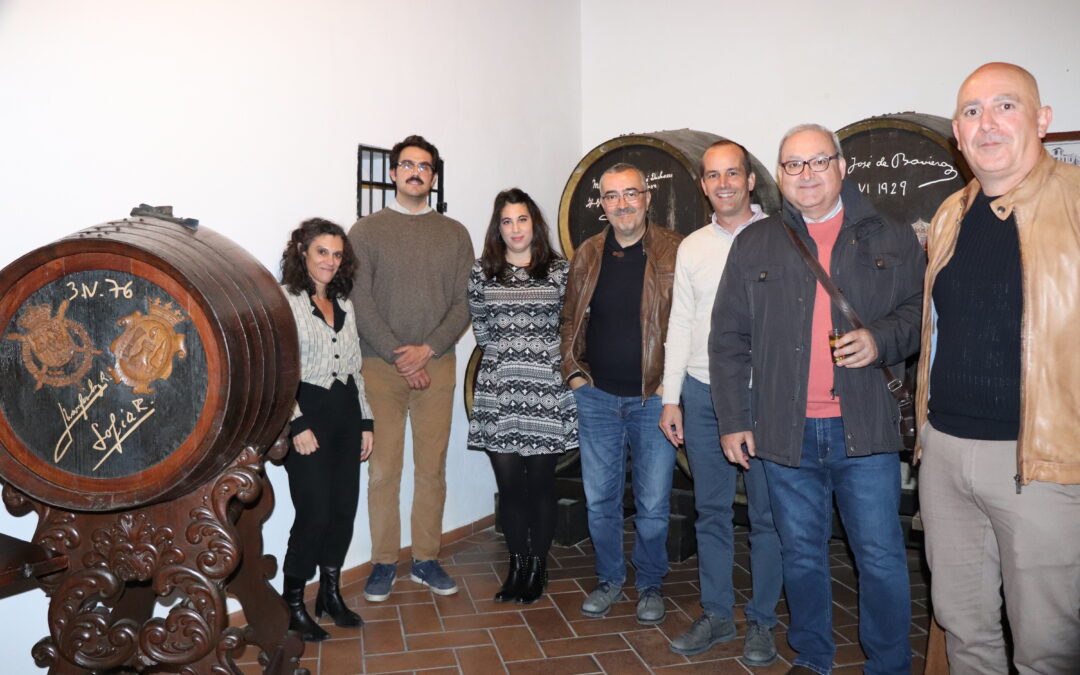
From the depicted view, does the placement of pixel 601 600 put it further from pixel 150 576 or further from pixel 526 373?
pixel 150 576

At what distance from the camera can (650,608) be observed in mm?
3492

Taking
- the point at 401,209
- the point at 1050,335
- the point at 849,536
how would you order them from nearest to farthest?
the point at 1050,335 → the point at 849,536 → the point at 401,209

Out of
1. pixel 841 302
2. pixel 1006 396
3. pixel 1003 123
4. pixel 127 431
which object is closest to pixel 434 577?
pixel 127 431

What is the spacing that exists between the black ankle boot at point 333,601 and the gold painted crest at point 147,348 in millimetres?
1484

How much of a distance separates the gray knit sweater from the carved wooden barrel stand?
136cm

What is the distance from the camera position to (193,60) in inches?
126

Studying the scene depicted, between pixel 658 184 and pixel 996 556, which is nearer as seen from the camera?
pixel 996 556

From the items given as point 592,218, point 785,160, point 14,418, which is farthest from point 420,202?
point 14,418

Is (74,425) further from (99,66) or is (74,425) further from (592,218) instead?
(592,218)

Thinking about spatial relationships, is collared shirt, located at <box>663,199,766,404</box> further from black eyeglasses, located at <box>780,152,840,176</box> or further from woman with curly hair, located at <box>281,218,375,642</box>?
woman with curly hair, located at <box>281,218,375,642</box>

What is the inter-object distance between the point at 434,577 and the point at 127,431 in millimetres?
1980
